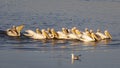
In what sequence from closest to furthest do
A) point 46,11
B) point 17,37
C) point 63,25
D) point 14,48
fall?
point 14,48 → point 17,37 → point 63,25 → point 46,11

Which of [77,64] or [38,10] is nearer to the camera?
[77,64]

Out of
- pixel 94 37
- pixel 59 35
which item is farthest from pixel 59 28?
pixel 94 37

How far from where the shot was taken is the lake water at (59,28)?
1772 cm

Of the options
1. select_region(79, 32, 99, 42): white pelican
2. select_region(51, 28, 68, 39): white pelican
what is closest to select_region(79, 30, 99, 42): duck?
select_region(79, 32, 99, 42): white pelican

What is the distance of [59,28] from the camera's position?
27797 millimetres

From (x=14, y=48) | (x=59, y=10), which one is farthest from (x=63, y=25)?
(x=14, y=48)

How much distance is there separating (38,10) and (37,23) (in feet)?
18.2

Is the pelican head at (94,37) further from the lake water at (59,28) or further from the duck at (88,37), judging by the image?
the lake water at (59,28)

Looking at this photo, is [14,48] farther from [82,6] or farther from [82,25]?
[82,6]

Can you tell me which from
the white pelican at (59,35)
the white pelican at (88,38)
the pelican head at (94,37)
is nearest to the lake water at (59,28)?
the white pelican at (88,38)

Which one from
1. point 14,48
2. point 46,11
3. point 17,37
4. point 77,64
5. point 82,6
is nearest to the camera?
point 77,64

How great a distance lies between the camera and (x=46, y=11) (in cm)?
3397

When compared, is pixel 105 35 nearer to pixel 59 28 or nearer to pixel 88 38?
pixel 88 38

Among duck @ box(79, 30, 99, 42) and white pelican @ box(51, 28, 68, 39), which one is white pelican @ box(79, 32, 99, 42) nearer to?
duck @ box(79, 30, 99, 42)
